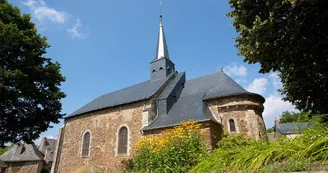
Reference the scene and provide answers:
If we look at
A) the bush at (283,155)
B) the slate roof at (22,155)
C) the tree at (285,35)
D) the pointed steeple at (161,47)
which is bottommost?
the bush at (283,155)

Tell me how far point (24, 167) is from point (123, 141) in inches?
782

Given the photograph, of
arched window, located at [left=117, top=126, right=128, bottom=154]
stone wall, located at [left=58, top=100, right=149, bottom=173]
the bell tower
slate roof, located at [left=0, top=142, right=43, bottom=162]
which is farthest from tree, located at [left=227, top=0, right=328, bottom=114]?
slate roof, located at [left=0, top=142, right=43, bottom=162]

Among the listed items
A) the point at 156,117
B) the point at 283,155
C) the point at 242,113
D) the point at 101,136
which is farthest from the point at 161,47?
the point at 283,155

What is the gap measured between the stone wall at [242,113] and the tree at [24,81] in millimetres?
10477

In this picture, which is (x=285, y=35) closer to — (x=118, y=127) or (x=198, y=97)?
(x=198, y=97)

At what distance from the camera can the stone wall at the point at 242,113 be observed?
13.1 meters

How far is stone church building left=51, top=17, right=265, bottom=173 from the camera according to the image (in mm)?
13531

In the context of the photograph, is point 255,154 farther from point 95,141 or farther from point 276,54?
point 95,141

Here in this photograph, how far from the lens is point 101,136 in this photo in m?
17.5

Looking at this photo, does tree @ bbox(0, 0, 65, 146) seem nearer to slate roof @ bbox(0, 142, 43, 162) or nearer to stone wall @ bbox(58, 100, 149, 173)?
stone wall @ bbox(58, 100, 149, 173)

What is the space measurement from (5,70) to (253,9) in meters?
11.7

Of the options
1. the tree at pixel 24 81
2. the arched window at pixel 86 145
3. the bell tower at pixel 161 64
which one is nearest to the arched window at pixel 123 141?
the arched window at pixel 86 145

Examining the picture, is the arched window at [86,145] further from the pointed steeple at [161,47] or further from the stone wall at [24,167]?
the stone wall at [24,167]

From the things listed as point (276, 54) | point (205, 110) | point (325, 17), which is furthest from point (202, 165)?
point (205, 110)
